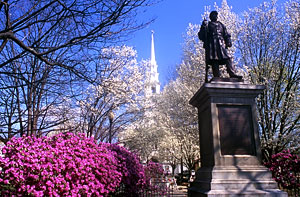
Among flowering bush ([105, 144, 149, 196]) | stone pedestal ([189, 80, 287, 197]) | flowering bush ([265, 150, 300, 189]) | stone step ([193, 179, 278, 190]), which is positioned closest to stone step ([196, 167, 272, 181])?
stone pedestal ([189, 80, 287, 197])

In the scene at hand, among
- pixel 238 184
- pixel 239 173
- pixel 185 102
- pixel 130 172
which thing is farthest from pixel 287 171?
pixel 185 102

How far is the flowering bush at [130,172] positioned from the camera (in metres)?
8.95

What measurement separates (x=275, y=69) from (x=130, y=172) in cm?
1173

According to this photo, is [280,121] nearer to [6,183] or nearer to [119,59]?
[119,59]

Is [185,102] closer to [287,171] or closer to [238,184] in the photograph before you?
[287,171]

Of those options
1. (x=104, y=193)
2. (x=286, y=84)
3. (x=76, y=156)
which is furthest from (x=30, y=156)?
(x=286, y=84)

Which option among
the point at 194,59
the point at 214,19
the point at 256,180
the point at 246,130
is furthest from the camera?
the point at 194,59

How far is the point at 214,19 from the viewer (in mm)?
8422

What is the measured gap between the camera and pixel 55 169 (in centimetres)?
629

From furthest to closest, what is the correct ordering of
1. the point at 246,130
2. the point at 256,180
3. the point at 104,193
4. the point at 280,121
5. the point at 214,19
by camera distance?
the point at 280,121 < the point at 214,19 < the point at 104,193 < the point at 246,130 < the point at 256,180

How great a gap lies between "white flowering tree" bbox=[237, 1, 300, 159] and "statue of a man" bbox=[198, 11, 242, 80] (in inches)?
313

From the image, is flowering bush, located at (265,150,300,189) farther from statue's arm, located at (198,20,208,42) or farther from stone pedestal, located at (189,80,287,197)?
statue's arm, located at (198,20,208,42)

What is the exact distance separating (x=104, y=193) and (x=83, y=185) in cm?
132

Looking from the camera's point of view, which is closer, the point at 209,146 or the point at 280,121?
the point at 209,146
